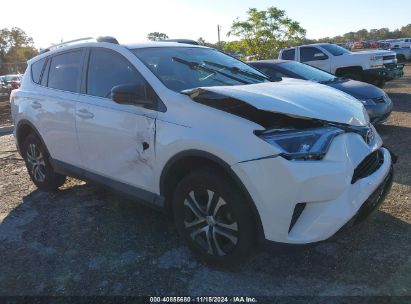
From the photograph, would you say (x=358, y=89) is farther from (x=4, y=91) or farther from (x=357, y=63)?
(x=4, y=91)

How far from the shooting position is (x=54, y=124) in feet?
15.1

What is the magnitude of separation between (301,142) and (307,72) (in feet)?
19.4

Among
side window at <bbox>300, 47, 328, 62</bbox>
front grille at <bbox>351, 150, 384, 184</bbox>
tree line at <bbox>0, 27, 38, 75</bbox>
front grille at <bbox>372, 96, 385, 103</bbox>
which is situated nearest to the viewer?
front grille at <bbox>351, 150, 384, 184</bbox>

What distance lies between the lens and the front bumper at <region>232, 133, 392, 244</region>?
264 cm

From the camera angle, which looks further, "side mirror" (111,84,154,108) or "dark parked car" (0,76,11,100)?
"dark parked car" (0,76,11,100)

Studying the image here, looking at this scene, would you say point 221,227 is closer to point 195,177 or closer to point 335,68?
point 195,177

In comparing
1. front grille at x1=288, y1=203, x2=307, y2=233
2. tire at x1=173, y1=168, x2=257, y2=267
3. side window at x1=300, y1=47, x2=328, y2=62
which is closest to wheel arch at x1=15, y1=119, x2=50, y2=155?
tire at x1=173, y1=168, x2=257, y2=267

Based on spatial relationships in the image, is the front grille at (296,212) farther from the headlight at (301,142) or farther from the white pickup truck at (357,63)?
the white pickup truck at (357,63)

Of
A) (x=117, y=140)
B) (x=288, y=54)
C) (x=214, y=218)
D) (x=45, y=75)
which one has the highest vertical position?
(x=288, y=54)

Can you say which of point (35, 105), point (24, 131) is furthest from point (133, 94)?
point (24, 131)

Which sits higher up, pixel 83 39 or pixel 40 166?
pixel 83 39

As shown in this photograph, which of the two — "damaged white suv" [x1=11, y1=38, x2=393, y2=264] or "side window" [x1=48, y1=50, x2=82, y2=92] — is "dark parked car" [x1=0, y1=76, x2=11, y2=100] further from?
"damaged white suv" [x1=11, y1=38, x2=393, y2=264]

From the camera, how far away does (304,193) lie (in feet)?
8.66

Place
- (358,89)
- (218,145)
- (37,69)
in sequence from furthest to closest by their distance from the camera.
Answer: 1. (358,89)
2. (37,69)
3. (218,145)
